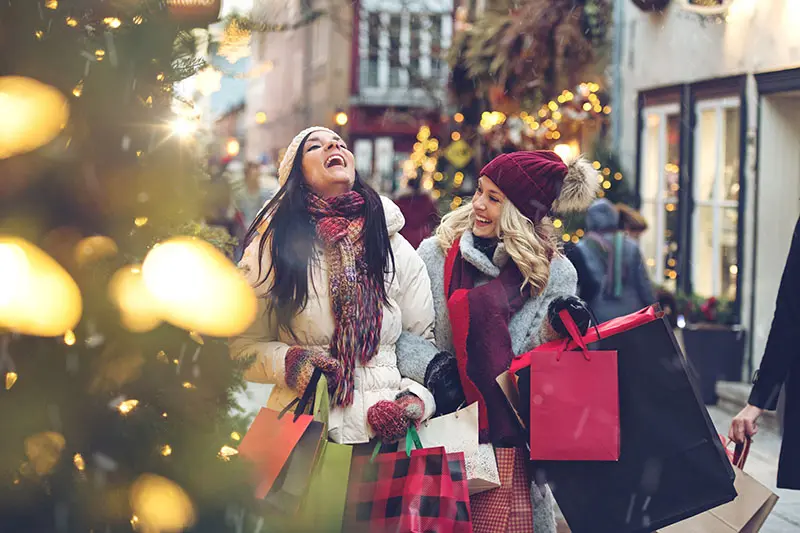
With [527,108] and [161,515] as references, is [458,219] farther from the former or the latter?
[527,108]

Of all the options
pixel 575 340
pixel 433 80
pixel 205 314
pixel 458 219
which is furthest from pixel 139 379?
pixel 433 80

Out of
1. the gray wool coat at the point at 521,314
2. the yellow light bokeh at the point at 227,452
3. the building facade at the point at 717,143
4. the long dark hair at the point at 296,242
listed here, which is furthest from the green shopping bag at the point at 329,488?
the building facade at the point at 717,143

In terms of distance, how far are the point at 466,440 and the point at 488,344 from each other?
402 millimetres

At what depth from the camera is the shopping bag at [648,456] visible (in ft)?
12.8

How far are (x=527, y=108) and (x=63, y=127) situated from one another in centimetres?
1250

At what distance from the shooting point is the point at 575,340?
13.1ft

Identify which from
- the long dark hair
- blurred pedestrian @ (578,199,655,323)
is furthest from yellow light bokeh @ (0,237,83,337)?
blurred pedestrian @ (578,199,655,323)

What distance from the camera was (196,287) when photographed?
2.54 metres

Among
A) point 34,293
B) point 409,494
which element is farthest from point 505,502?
point 34,293

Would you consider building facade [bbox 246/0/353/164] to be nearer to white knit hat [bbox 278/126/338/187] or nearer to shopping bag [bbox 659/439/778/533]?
white knit hat [bbox 278/126/338/187]

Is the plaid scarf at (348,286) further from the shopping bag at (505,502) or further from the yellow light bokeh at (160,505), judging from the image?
the yellow light bokeh at (160,505)

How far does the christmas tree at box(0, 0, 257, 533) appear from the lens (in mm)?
2383

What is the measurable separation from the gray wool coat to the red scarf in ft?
0.16

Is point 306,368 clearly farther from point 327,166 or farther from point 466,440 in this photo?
point 327,166
